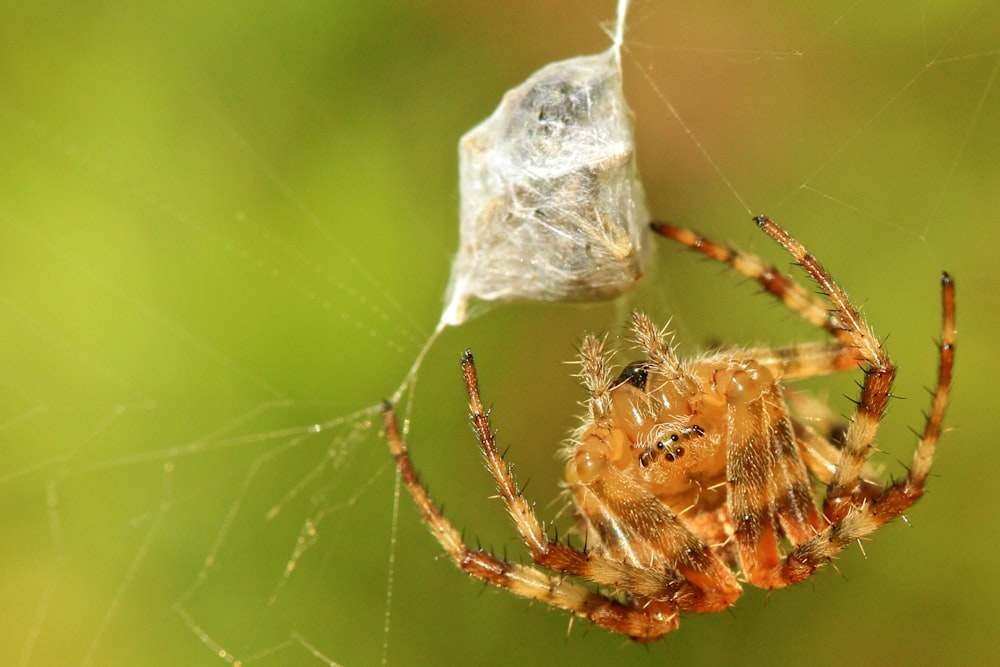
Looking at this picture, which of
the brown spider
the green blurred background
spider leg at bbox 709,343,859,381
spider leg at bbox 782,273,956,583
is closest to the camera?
spider leg at bbox 782,273,956,583

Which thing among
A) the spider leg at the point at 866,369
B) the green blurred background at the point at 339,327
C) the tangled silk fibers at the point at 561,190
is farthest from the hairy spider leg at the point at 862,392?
the green blurred background at the point at 339,327

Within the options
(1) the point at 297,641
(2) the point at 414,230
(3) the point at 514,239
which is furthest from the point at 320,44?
(1) the point at 297,641

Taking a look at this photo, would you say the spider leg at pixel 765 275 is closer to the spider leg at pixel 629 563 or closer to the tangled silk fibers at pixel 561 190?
the tangled silk fibers at pixel 561 190

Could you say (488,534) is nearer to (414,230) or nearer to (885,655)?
(414,230)

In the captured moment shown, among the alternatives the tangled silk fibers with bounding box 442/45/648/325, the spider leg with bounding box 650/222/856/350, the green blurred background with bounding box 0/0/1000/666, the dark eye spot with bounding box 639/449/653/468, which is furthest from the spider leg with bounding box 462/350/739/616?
the green blurred background with bounding box 0/0/1000/666

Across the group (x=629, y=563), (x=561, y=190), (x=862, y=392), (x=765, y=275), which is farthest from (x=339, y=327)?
(x=862, y=392)

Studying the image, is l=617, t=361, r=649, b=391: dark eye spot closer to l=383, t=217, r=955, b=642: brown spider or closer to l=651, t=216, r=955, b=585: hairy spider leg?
l=383, t=217, r=955, b=642: brown spider

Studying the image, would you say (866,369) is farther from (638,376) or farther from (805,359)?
(638,376)
